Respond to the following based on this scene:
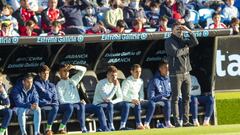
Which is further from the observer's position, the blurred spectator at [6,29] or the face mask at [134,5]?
the face mask at [134,5]

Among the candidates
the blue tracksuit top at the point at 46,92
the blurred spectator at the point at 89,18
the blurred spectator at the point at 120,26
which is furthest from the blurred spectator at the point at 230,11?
the blue tracksuit top at the point at 46,92

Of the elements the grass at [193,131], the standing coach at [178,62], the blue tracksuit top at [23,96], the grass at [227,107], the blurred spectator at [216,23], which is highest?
the blurred spectator at [216,23]

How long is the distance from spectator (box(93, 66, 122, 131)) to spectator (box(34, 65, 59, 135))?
0.88 metres

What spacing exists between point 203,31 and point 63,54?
2.81 meters

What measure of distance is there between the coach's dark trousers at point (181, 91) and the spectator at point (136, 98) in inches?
30.0

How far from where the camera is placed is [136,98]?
18922 mm

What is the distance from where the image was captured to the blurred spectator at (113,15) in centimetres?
2206

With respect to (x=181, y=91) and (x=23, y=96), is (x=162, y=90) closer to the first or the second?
(x=181, y=91)

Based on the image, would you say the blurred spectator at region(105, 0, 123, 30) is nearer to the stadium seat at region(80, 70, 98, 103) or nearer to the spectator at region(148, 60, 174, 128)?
the stadium seat at region(80, 70, 98, 103)

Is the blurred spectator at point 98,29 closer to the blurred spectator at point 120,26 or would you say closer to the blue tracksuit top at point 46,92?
the blurred spectator at point 120,26

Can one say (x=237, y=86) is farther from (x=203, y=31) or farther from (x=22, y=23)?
(x=22, y=23)

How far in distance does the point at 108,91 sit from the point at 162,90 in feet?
3.64

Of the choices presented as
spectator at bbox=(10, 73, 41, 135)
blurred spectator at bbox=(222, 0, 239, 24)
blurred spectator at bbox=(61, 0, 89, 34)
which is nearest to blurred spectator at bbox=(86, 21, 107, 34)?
blurred spectator at bbox=(61, 0, 89, 34)

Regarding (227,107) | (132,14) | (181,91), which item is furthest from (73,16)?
(181,91)
